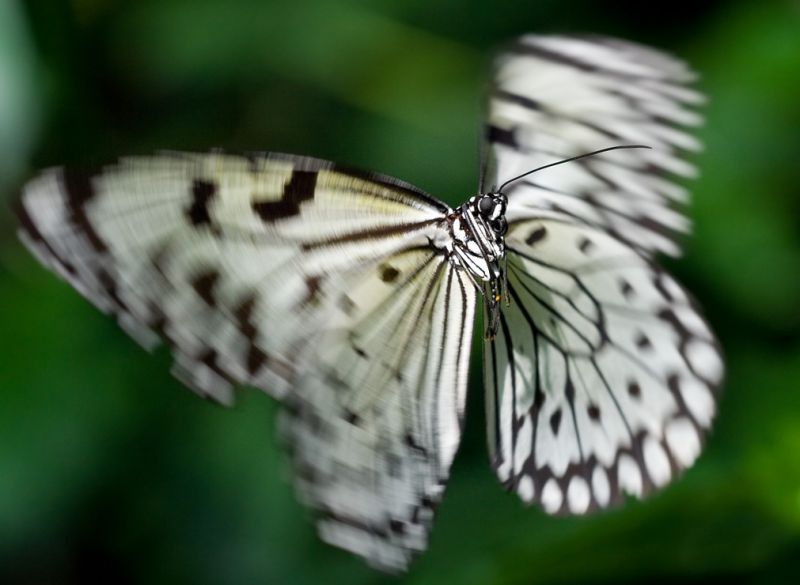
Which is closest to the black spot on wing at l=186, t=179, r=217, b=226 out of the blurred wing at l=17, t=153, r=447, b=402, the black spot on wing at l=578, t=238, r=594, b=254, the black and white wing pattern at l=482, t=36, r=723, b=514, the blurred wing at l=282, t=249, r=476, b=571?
the blurred wing at l=17, t=153, r=447, b=402

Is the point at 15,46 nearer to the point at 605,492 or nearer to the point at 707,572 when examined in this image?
Result: the point at 605,492

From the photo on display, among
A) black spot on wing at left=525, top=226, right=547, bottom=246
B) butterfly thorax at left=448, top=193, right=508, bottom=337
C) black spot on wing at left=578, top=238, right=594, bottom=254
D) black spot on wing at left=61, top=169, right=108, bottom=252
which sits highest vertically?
black spot on wing at left=578, top=238, right=594, bottom=254

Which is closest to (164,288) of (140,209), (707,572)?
(140,209)

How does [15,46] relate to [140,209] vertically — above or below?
above

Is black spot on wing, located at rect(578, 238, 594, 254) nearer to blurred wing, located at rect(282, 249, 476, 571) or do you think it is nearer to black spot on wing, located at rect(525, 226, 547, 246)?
black spot on wing, located at rect(525, 226, 547, 246)

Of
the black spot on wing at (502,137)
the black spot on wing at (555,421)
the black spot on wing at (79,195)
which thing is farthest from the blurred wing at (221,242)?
the black spot on wing at (555,421)

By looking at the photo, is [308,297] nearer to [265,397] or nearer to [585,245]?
[585,245]

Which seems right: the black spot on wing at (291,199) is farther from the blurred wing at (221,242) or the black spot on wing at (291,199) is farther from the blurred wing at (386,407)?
the blurred wing at (386,407)
